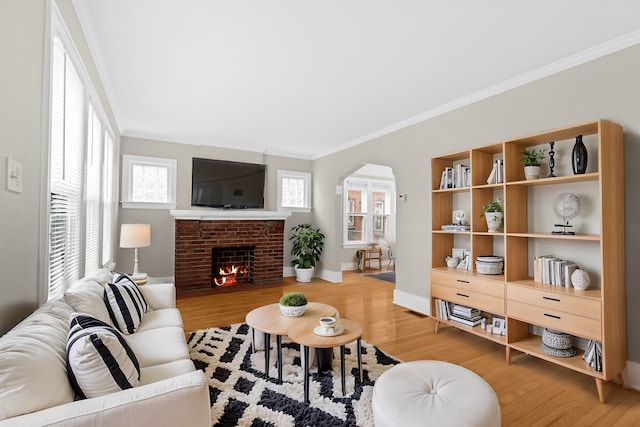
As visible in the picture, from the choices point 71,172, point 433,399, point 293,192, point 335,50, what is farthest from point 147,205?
point 433,399

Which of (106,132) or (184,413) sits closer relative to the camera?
(184,413)

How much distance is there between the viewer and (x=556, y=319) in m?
2.34

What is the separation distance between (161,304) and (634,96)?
4.13 metres

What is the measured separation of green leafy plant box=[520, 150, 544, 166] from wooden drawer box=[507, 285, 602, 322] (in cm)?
107

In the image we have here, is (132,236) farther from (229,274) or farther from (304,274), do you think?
(304,274)

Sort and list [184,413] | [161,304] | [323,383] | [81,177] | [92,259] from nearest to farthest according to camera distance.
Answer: [184,413] < [323,383] < [81,177] < [161,304] < [92,259]

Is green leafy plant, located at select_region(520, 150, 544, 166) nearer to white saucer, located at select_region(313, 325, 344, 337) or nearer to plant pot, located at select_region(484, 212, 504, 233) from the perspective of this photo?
plant pot, located at select_region(484, 212, 504, 233)

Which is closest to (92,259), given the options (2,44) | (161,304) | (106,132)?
(161,304)

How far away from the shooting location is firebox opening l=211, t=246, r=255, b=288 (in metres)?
5.74

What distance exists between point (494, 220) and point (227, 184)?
4341 millimetres

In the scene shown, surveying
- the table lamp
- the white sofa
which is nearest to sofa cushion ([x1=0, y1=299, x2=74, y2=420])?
the white sofa

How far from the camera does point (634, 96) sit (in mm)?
2291

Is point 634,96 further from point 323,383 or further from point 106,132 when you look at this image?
point 106,132

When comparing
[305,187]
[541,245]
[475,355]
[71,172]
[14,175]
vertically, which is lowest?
[475,355]
